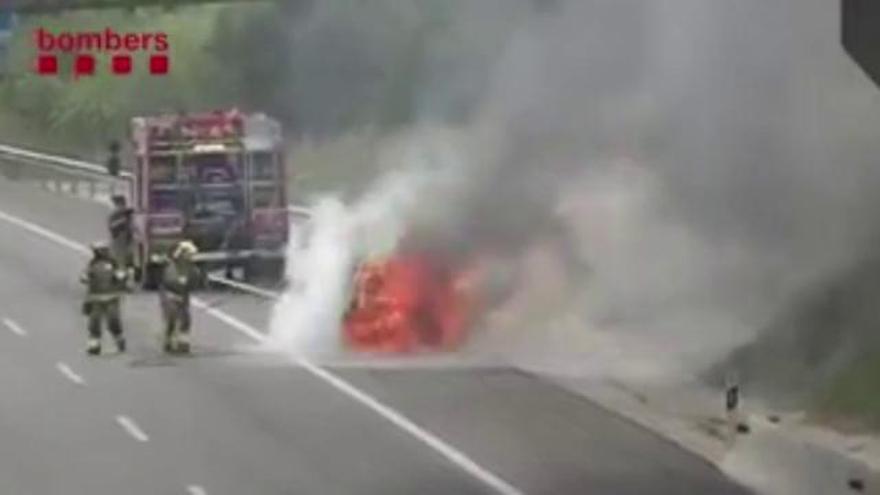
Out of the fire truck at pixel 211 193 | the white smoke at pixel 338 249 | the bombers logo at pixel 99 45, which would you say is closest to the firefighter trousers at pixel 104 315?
the white smoke at pixel 338 249

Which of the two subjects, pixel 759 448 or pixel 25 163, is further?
pixel 25 163

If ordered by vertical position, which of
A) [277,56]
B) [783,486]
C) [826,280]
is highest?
[277,56]

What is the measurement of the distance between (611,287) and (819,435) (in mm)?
7197

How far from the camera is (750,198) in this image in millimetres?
25703

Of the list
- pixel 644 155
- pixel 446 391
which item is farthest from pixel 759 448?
pixel 644 155

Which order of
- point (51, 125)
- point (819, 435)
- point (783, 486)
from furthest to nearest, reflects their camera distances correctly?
point (51, 125), point (819, 435), point (783, 486)

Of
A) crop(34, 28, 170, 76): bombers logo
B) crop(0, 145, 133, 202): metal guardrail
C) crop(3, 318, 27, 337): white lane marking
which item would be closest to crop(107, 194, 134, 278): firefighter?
crop(3, 318, 27, 337): white lane marking

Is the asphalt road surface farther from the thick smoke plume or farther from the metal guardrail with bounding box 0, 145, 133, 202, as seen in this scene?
the metal guardrail with bounding box 0, 145, 133, 202

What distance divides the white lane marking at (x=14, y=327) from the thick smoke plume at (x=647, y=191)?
3.73 m

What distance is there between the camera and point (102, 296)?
26250 millimetres

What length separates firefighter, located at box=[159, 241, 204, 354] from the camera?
26.0 meters

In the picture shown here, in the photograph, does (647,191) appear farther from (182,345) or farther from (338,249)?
(182,345)

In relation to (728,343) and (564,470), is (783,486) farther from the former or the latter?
(728,343)

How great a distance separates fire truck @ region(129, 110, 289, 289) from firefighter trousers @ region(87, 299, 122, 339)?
616 cm
